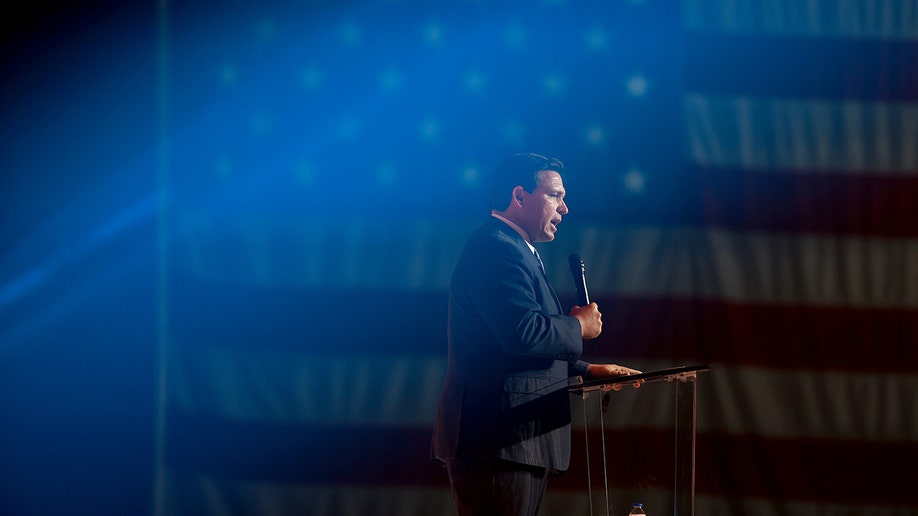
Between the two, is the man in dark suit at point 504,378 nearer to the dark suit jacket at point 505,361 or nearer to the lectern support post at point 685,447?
the dark suit jacket at point 505,361

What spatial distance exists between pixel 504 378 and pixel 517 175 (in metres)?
0.54

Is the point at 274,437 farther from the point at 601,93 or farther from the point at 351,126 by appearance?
the point at 601,93

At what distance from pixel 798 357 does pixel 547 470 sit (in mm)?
1865

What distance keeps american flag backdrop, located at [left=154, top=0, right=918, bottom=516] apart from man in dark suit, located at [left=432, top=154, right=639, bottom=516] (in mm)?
1300

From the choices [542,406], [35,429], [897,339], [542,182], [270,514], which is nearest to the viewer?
[542,406]

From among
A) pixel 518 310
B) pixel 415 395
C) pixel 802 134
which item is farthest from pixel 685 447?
pixel 802 134

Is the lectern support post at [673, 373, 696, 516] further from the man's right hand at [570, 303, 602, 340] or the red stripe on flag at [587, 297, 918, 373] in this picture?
the red stripe on flag at [587, 297, 918, 373]

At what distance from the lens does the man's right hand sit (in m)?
2.12

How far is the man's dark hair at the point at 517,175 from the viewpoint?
2.26 m

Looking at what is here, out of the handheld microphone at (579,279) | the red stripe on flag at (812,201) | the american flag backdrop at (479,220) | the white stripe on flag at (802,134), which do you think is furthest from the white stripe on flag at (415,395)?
the handheld microphone at (579,279)

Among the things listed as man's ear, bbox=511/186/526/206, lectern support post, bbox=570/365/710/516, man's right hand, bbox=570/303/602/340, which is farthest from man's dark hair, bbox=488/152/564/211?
lectern support post, bbox=570/365/710/516

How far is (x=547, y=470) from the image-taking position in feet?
6.84

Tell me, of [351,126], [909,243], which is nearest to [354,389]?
[351,126]

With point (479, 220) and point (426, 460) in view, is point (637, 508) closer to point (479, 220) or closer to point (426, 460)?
point (426, 460)
